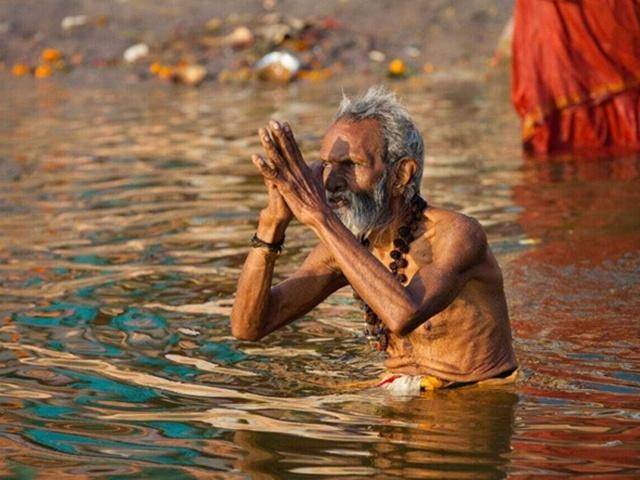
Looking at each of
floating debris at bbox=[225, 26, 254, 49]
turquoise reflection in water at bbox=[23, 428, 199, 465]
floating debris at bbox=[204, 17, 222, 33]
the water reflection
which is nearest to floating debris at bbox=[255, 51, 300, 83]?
floating debris at bbox=[225, 26, 254, 49]

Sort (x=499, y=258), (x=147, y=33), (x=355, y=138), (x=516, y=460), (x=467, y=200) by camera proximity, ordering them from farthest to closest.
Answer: (x=147, y=33)
(x=467, y=200)
(x=499, y=258)
(x=355, y=138)
(x=516, y=460)

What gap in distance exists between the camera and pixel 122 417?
5.34 metres

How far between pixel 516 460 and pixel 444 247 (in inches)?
32.8

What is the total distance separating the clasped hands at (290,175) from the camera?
4.85m

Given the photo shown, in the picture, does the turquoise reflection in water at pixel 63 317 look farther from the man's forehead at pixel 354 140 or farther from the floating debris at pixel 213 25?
the floating debris at pixel 213 25

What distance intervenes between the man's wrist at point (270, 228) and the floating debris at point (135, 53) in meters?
14.8

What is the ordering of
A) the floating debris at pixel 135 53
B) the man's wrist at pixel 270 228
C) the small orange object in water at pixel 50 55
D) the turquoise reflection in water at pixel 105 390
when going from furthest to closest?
→ the small orange object in water at pixel 50 55
the floating debris at pixel 135 53
the turquoise reflection in water at pixel 105 390
the man's wrist at pixel 270 228

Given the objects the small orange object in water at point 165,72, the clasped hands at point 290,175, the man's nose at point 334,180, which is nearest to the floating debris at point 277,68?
the small orange object in water at point 165,72

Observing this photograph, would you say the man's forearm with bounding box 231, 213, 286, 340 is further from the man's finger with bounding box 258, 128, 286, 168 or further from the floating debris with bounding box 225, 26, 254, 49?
the floating debris with bounding box 225, 26, 254, 49

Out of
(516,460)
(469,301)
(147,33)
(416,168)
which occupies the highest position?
(147,33)

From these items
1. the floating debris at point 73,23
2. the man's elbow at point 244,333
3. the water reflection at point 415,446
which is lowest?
the water reflection at point 415,446

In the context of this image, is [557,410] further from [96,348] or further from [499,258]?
[499,258]

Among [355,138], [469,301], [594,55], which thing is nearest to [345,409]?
[469,301]

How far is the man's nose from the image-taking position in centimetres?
516
